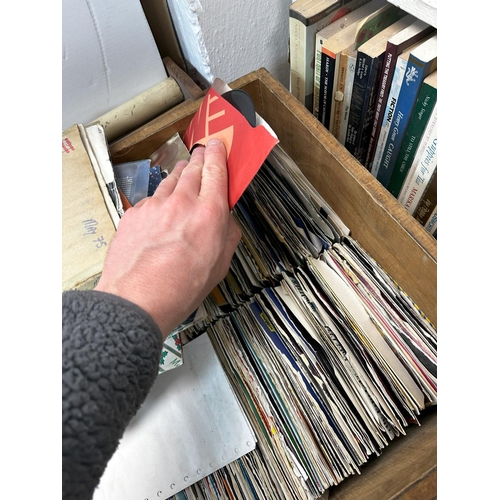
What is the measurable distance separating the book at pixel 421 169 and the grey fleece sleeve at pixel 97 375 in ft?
1.74

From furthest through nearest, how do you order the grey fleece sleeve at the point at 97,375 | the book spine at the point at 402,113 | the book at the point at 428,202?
the book at the point at 428,202 < the book spine at the point at 402,113 < the grey fleece sleeve at the point at 97,375

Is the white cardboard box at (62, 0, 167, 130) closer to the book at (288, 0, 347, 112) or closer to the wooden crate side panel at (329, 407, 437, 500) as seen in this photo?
the book at (288, 0, 347, 112)

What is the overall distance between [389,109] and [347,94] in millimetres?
91

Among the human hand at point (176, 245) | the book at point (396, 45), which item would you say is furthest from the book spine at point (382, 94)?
the human hand at point (176, 245)

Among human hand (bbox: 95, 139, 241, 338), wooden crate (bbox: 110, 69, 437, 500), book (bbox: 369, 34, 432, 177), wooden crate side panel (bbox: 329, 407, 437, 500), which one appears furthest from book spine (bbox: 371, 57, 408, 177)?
wooden crate side panel (bbox: 329, 407, 437, 500)

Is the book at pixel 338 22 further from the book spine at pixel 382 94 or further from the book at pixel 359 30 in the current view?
the book spine at pixel 382 94

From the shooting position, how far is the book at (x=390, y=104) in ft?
2.06

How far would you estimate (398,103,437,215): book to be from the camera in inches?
26.2

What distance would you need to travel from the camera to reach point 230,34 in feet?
2.73

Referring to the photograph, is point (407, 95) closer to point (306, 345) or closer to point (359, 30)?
point (359, 30)

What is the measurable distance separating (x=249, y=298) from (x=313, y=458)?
11.6 inches

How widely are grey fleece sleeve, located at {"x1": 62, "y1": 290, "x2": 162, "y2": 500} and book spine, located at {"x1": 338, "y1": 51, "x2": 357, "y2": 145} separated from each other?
1.81 feet
